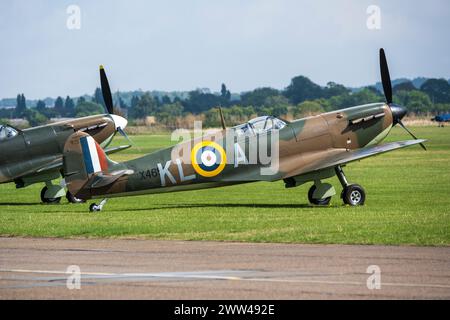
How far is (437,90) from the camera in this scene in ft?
608

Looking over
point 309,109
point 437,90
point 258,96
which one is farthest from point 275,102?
point 309,109

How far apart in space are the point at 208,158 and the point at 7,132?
736 cm

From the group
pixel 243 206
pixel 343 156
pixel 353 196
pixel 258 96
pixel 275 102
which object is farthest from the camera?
pixel 258 96

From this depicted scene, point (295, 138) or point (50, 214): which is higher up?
point (295, 138)

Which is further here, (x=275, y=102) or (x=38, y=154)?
(x=275, y=102)

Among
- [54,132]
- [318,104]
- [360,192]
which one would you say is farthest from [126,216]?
[318,104]

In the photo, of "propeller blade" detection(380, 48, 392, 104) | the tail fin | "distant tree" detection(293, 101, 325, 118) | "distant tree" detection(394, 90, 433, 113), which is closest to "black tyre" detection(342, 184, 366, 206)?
"propeller blade" detection(380, 48, 392, 104)

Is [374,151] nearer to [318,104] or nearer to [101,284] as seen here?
[101,284]

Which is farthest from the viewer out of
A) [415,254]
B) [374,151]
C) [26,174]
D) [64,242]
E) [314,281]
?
[26,174]

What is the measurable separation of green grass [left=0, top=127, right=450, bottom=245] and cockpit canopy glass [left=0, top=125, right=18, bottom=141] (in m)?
1.78

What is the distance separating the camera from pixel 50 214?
23.1 metres

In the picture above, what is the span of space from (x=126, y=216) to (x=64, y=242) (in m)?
4.21

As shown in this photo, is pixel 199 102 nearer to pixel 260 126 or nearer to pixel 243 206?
pixel 243 206

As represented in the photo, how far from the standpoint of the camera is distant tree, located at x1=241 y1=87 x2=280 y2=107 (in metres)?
178
